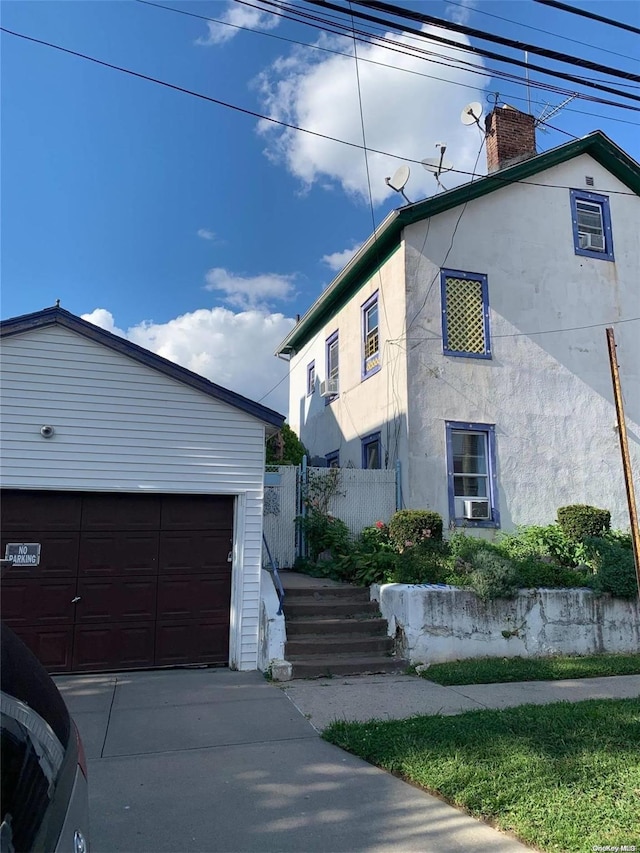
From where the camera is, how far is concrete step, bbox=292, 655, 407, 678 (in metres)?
7.57

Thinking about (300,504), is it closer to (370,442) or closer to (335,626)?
(370,442)

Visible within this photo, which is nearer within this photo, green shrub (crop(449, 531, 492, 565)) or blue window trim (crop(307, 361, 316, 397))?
green shrub (crop(449, 531, 492, 565))

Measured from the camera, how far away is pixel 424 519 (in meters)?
9.83

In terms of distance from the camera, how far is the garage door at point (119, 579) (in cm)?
756

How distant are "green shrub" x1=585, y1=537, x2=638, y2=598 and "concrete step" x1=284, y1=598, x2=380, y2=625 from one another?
136 inches

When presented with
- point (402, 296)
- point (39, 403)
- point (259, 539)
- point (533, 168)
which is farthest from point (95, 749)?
point (533, 168)

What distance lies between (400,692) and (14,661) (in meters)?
5.69

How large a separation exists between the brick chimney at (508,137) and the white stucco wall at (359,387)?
350 cm

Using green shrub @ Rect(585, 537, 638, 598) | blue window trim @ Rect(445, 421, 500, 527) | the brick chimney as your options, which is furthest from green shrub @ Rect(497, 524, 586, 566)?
the brick chimney

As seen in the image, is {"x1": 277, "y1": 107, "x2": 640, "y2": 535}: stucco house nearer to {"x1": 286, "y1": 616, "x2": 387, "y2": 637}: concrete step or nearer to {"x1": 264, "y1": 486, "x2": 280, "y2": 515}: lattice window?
{"x1": 264, "y1": 486, "x2": 280, "y2": 515}: lattice window

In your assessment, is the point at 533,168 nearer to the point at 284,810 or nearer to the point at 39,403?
the point at 39,403

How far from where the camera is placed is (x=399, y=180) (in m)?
12.3

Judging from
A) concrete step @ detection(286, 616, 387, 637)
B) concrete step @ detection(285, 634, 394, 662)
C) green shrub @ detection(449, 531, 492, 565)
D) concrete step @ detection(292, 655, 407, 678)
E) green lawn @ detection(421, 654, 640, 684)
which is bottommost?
green lawn @ detection(421, 654, 640, 684)

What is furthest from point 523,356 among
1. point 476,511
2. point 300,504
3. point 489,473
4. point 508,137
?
point 300,504
